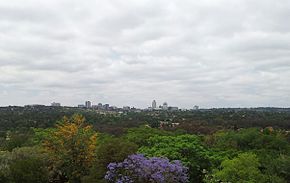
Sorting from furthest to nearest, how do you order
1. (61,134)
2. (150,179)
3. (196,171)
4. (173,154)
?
(61,134) < (196,171) < (173,154) < (150,179)

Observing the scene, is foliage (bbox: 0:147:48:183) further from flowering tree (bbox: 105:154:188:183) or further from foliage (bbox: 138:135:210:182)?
flowering tree (bbox: 105:154:188:183)

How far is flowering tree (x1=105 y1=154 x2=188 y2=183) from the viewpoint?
675 inches

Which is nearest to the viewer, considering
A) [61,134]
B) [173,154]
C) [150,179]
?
[150,179]

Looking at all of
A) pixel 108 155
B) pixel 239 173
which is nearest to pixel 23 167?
pixel 108 155

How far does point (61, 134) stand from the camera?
33.0 meters

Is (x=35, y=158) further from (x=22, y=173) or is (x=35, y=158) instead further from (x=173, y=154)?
(x=173, y=154)

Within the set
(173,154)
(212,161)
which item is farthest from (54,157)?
(212,161)

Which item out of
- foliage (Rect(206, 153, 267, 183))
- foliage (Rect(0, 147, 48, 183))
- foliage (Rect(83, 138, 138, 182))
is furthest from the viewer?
foliage (Rect(0, 147, 48, 183))

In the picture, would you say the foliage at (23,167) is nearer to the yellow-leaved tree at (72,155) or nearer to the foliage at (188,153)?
the yellow-leaved tree at (72,155)

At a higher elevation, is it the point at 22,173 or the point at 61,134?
the point at 61,134

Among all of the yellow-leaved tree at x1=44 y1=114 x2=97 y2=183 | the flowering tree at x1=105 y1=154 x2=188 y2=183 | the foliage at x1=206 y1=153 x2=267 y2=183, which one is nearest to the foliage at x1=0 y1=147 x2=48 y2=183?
the yellow-leaved tree at x1=44 y1=114 x2=97 y2=183

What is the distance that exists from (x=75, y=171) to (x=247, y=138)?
32.7m

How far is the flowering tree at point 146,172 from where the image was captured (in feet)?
56.3

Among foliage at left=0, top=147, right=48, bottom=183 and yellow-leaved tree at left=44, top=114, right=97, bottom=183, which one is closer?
foliage at left=0, top=147, right=48, bottom=183
